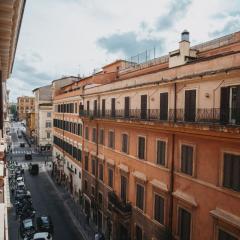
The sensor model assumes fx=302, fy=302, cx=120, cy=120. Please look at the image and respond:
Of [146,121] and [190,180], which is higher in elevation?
[146,121]

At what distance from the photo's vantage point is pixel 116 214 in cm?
2638

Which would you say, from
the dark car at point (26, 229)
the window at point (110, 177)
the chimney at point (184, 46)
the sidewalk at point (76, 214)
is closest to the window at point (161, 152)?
the chimney at point (184, 46)

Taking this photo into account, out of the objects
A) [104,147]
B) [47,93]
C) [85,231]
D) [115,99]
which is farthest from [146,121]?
[47,93]

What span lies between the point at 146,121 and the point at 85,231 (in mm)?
16208

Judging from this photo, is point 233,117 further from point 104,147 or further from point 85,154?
point 85,154

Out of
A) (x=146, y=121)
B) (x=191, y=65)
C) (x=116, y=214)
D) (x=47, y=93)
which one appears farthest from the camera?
(x=47, y=93)

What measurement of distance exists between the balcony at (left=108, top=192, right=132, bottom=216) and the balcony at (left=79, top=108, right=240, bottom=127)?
22.9ft

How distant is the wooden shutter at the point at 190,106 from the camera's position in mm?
17359

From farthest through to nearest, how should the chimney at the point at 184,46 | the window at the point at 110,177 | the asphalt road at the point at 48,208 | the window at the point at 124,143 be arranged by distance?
the asphalt road at the point at 48,208
the window at the point at 110,177
the window at the point at 124,143
the chimney at the point at 184,46

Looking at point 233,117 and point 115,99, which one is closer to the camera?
point 233,117

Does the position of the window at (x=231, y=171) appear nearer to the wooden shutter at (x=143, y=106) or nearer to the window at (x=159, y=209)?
the window at (x=159, y=209)

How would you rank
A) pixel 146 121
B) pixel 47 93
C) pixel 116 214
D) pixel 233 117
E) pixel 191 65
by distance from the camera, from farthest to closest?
pixel 47 93
pixel 116 214
pixel 146 121
pixel 191 65
pixel 233 117

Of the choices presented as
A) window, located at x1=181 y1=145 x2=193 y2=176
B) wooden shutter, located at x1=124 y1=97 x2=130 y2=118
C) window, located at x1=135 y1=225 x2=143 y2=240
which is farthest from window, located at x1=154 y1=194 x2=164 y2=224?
wooden shutter, located at x1=124 y1=97 x2=130 y2=118

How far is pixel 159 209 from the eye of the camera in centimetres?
2044
